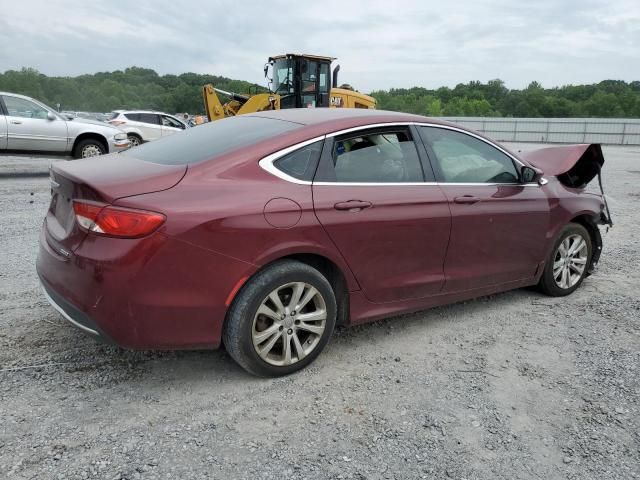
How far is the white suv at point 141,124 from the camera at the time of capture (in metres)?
17.4

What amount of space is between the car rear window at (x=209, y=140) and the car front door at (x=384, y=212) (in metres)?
0.44

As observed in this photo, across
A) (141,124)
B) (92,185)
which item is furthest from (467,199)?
(141,124)

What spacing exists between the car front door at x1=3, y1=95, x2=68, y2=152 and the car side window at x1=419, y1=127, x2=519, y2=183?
9883 millimetres

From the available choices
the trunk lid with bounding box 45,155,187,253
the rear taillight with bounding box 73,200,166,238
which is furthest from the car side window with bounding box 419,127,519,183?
the rear taillight with bounding box 73,200,166,238

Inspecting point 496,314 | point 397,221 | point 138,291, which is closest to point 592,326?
point 496,314

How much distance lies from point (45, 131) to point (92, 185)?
32.1 ft

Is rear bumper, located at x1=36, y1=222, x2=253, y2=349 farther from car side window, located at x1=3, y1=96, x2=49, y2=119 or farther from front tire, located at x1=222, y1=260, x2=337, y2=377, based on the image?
car side window, located at x1=3, y1=96, x2=49, y2=119

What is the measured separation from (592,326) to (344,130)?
2.49 meters

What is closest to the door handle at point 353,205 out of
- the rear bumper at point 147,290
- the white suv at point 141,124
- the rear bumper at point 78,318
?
the rear bumper at point 147,290

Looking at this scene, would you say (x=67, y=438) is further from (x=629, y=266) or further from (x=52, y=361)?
(x=629, y=266)

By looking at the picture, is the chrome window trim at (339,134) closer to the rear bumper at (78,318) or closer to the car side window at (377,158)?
the car side window at (377,158)

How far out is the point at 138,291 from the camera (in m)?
2.66

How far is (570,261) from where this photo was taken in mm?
4770

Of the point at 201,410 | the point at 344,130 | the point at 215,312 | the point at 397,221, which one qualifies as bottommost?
the point at 201,410
